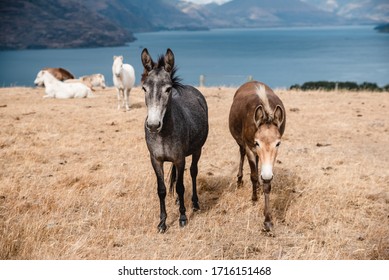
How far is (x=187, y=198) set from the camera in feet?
25.6

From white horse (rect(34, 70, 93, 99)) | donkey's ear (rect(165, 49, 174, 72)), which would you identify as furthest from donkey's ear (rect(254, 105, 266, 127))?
white horse (rect(34, 70, 93, 99))

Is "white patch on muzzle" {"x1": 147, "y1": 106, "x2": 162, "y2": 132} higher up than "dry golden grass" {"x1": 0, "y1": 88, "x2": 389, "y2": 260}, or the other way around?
"white patch on muzzle" {"x1": 147, "y1": 106, "x2": 162, "y2": 132}

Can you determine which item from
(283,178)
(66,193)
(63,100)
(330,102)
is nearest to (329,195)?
(283,178)

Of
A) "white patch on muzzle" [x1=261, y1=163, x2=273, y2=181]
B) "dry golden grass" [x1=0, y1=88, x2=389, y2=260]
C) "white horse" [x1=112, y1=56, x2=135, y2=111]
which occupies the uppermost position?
A: "white horse" [x1=112, y1=56, x2=135, y2=111]

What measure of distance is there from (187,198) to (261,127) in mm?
2841

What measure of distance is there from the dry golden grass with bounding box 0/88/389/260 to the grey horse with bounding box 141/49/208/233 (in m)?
0.85

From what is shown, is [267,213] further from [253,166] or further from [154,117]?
[154,117]

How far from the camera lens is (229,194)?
307 inches

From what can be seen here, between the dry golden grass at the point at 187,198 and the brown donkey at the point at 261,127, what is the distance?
0.76m

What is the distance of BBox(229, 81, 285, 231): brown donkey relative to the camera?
5.56 meters

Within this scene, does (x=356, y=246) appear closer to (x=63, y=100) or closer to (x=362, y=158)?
(x=362, y=158)

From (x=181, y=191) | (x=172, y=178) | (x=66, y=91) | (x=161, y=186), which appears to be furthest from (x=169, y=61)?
(x=66, y=91)

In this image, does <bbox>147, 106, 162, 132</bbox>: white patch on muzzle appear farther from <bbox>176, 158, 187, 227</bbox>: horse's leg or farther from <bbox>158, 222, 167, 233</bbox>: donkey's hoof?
<bbox>158, 222, 167, 233</bbox>: donkey's hoof

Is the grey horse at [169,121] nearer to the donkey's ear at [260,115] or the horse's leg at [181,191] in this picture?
the horse's leg at [181,191]
